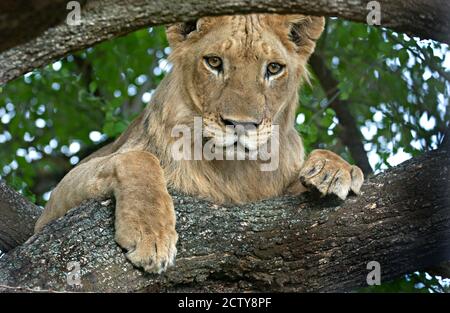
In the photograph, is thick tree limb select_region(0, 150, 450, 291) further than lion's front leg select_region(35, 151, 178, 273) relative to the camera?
Yes

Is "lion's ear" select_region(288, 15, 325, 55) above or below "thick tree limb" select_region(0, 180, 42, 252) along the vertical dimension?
above

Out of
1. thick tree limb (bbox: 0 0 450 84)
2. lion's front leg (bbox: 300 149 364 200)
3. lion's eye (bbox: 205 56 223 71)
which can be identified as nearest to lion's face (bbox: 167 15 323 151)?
lion's eye (bbox: 205 56 223 71)

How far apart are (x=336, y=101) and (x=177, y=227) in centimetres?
431

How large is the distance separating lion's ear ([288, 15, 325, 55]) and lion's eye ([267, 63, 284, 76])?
17.7 inches

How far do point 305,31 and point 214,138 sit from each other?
4.02 ft

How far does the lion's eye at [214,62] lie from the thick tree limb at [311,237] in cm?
101

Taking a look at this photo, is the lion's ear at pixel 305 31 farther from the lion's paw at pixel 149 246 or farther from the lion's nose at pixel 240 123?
the lion's paw at pixel 149 246

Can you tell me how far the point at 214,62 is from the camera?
620cm

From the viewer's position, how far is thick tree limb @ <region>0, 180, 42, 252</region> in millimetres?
7062

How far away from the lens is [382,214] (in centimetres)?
568

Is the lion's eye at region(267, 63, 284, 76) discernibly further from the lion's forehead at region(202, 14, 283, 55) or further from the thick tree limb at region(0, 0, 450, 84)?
the thick tree limb at region(0, 0, 450, 84)

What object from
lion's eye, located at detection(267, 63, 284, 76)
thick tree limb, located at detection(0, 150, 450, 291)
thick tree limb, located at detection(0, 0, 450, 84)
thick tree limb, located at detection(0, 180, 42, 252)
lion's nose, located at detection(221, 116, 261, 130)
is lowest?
thick tree limb, located at detection(0, 180, 42, 252)

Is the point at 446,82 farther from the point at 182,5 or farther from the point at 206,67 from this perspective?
the point at 182,5

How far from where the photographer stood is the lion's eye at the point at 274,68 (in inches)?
246
